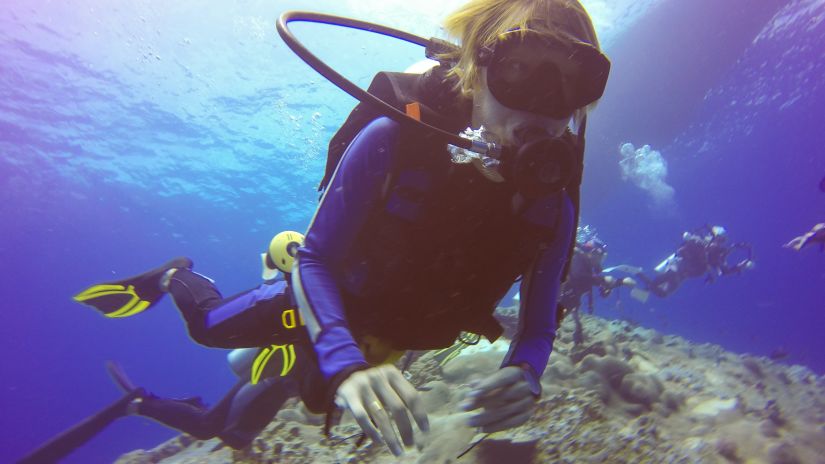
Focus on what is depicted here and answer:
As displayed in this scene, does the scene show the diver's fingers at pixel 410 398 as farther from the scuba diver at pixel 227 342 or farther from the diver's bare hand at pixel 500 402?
the scuba diver at pixel 227 342

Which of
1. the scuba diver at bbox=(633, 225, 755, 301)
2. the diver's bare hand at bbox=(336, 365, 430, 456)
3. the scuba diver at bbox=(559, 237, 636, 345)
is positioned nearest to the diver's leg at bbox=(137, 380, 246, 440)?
the diver's bare hand at bbox=(336, 365, 430, 456)

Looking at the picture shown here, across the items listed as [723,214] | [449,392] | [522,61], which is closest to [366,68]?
[449,392]

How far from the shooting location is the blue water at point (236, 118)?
17750mm

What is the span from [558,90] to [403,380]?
1612 mm

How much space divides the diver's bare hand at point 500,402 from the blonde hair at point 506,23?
4.96 feet

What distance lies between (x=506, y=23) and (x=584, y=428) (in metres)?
3.63

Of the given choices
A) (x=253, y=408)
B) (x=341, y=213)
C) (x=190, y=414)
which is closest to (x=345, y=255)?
(x=341, y=213)

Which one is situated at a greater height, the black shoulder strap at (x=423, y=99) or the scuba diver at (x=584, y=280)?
the scuba diver at (x=584, y=280)

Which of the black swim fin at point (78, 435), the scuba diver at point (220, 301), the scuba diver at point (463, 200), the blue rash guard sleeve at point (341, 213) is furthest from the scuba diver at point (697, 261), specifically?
the black swim fin at point (78, 435)

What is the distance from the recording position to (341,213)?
190cm

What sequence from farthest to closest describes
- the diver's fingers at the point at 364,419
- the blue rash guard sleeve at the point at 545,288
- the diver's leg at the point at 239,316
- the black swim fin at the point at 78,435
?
the black swim fin at the point at 78,435, the diver's leg at the point at 239,316, the blue rash guard sleeve at the point at 545,288, the diver's fingers at the point at 364,419

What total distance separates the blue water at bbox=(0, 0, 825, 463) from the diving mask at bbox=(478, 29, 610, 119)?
48.7 feet

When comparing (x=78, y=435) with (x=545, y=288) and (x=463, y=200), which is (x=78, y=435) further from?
(x=545, y=288)

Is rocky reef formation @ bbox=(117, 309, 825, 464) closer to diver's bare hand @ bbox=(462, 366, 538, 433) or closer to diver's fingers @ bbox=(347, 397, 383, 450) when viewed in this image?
diver's bare hand @ bbox=(462, 366, 538, 433)
